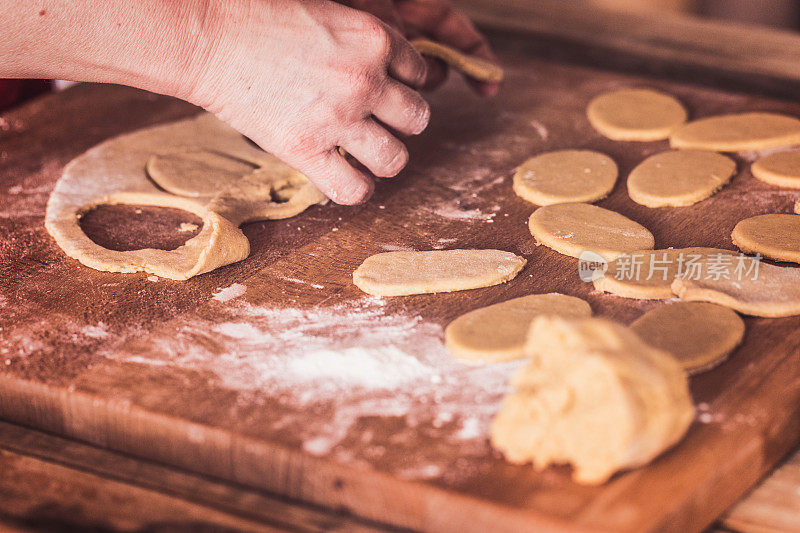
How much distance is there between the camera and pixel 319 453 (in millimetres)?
1331

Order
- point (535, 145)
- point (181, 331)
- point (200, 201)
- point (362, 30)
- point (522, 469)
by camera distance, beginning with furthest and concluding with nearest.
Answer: point (535, 145), point (200, 201), point (362, 30), point (181, 331), point (522, 469)

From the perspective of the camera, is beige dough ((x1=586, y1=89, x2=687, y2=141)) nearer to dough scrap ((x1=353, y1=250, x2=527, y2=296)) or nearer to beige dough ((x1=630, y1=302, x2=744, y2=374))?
dough scrap ((x1=353, y1=250, x2=527, y2=296))

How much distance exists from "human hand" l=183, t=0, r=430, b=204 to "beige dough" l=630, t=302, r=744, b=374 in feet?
2.51

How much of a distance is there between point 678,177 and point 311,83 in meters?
1.00

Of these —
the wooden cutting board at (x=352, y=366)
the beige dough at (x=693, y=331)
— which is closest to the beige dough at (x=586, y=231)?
the wooden cutting board at (x=352, y=366)

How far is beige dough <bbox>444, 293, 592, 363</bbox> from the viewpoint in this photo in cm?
153

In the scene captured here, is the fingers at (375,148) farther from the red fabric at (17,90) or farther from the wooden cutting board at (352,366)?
Answer: the red fabric at (17,90)

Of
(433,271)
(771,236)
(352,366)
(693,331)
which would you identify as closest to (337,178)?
(433,271)

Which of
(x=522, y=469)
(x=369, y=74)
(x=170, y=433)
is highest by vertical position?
(x=369, y=74)

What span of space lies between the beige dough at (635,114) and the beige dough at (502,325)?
3.11 feet

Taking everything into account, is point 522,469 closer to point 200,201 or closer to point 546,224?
point 546,224

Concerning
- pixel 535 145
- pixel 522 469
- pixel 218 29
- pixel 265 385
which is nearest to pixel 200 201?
pixel 218 29

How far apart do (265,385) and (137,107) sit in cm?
166

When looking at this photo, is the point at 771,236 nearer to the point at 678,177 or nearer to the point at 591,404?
the point at 678,177
